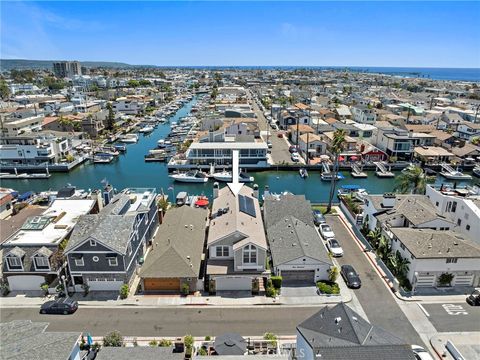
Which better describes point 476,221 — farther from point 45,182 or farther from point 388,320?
point 45,182

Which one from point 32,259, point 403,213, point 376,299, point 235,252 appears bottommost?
point 376,299

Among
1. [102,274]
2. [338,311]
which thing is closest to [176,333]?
[102,274]

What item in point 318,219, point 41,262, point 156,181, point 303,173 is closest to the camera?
point 41,262

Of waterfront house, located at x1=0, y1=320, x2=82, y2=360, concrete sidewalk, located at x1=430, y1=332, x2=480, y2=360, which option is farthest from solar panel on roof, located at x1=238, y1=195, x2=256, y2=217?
waterfront house, located at x1=0, y1=320, x2=82, y2=360

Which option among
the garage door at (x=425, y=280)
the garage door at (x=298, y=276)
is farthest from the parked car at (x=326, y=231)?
the garage door at (x=425, y=280)

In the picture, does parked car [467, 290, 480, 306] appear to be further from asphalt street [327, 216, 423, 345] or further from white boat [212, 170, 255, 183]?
white boat [212, 170, 255, 183]

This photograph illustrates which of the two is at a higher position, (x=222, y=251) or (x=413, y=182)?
(x=413, y=182)

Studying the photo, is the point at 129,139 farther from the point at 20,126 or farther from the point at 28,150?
the point at 28,150

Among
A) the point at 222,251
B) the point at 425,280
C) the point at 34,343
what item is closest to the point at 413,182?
the point at 425,280
